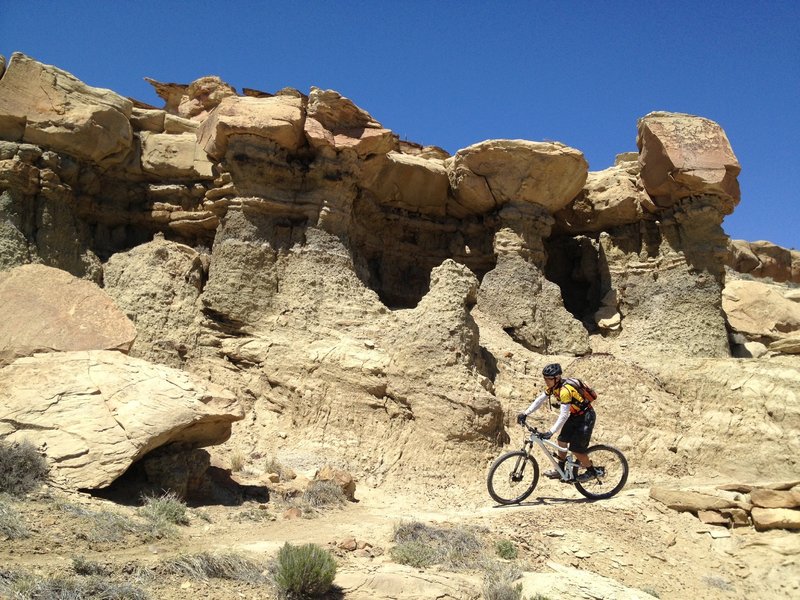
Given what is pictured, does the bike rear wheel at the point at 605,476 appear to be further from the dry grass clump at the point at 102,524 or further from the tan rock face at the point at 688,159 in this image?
the tan rock face at the point at 688,159

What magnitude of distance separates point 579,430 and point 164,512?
485 centimetres

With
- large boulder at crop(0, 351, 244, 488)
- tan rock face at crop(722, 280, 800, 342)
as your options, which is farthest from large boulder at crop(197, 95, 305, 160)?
tan rock face at crop(722, 280, 800, 342)

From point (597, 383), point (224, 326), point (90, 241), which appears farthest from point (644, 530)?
point (90, 241)

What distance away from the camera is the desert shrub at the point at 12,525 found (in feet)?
18.9

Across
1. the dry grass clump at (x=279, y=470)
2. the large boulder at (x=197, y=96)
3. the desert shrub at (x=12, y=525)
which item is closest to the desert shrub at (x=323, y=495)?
the dry grass clump at (x=279, y=470)

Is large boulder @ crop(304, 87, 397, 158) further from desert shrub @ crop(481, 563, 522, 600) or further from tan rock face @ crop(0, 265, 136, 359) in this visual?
desert shrub @ crop(481, 563, 522, 600)

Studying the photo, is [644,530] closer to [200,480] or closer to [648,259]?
[200,480]

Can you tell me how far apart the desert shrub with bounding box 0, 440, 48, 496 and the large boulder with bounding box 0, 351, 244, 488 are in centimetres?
16

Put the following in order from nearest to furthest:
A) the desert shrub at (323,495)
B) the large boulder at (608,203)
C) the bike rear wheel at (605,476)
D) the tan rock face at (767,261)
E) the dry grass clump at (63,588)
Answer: the dry grass clump at (63,588), the desert shrub at (323,495), the bike rear wheel at (605,476), the large boulder at (608,203), the tan rock face at (767,261)

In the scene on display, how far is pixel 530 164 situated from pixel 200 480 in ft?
32.8

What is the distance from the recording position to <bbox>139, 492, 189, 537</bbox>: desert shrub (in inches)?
271

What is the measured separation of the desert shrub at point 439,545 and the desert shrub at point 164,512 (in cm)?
209

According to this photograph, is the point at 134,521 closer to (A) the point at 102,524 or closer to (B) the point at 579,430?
(A) the point at 102,524

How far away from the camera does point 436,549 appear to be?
22.7ft
